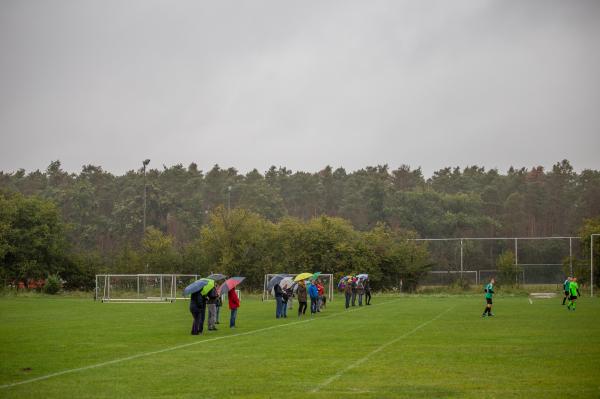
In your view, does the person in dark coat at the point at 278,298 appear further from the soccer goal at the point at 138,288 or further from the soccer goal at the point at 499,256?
the soccer goal at the point at 499,256

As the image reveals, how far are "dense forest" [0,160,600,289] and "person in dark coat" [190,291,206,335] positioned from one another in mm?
47450

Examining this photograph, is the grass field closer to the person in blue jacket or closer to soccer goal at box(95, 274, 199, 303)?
the person in blue jacket

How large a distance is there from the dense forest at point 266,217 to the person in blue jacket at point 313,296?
3389 cm

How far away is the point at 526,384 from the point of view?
540 inches

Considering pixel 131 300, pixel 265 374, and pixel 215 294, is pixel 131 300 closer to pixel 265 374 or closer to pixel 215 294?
pixel 215 294

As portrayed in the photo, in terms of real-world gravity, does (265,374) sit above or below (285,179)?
below

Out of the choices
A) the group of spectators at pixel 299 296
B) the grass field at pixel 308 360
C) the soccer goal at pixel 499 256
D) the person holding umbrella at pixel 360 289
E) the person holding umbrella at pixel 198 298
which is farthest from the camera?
the soccer goal at pixel 499 256

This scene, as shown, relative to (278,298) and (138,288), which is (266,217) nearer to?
(138,288)

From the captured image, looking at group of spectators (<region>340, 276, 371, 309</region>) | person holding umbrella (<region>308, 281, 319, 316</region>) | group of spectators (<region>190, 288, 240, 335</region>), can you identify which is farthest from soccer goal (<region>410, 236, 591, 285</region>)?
group of spectators (<region>190, 288, 240, 335</region>)

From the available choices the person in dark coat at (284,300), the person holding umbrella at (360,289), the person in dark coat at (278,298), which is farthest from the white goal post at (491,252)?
the person in dark coat at (278,298)

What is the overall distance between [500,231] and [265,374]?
10198 cm

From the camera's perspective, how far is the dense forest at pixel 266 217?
74500mm

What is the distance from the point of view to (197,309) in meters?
25.6

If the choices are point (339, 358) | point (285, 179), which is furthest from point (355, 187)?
point (339, 358)
